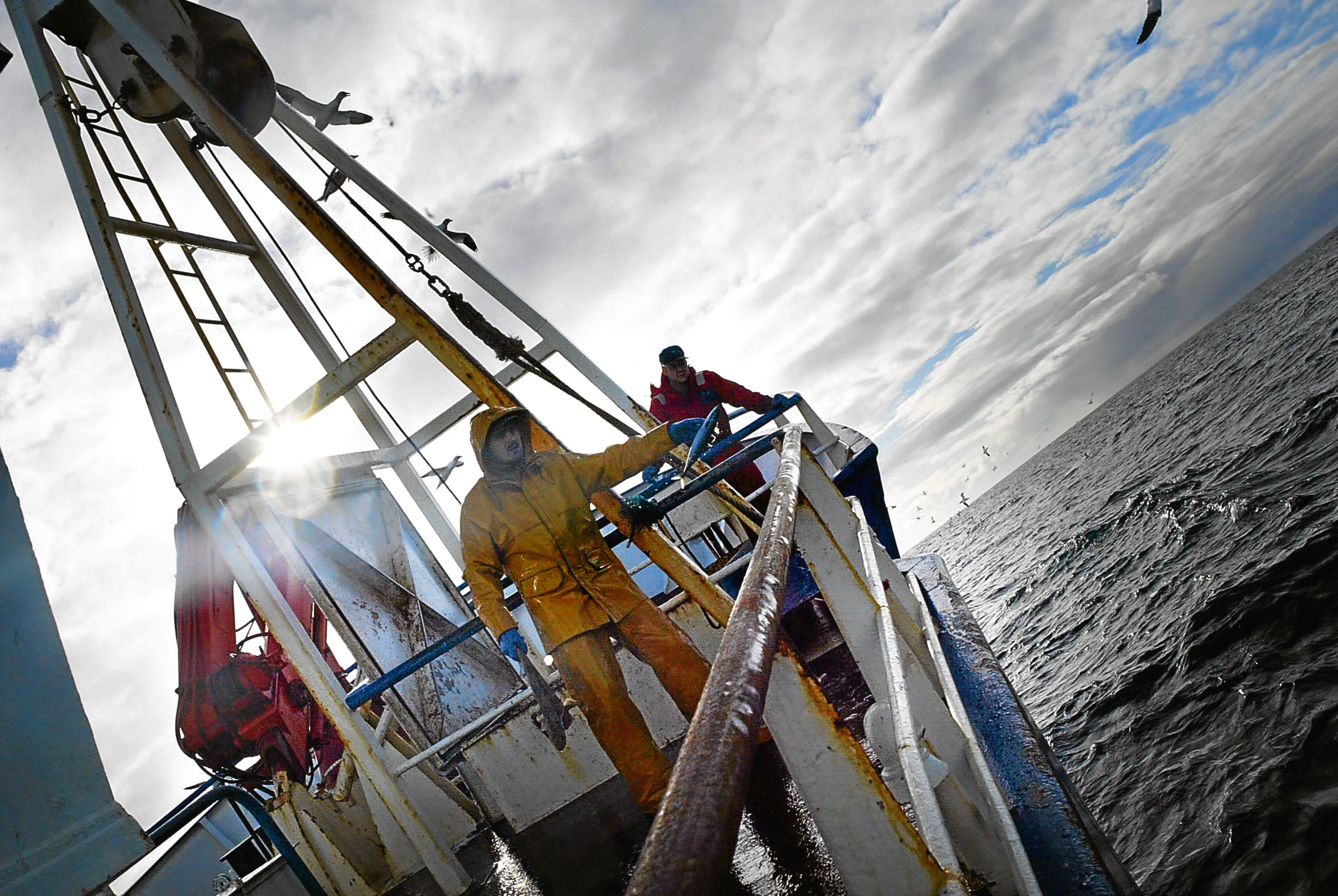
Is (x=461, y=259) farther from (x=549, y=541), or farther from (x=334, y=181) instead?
(x=549, y=541)

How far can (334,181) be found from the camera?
210 inches

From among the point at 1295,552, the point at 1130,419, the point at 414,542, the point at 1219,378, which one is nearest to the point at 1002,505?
the point at 1130,419

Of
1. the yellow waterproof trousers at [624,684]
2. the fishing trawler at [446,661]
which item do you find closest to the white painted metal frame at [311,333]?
the fishing trawler at [446,661]

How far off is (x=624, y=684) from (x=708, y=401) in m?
3.43

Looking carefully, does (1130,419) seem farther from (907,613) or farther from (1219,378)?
(907,613)

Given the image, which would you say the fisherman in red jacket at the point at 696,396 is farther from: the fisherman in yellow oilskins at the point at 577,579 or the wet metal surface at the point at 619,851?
the wet metal surface at the point at 619,851

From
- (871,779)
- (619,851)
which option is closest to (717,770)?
(871,779)

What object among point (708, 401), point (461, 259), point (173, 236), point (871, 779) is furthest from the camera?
point (708, 401)

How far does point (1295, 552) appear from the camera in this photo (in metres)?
6.50

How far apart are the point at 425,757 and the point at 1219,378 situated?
35812 millimetres

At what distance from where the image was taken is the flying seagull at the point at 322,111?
5.26 m

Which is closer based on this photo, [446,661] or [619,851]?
[619,851]

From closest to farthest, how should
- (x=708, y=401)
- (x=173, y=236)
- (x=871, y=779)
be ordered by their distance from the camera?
(x=871, y=779) → (x=173, y=236) → (x=708, y=401)

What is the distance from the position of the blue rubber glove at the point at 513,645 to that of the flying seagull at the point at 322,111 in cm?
434
